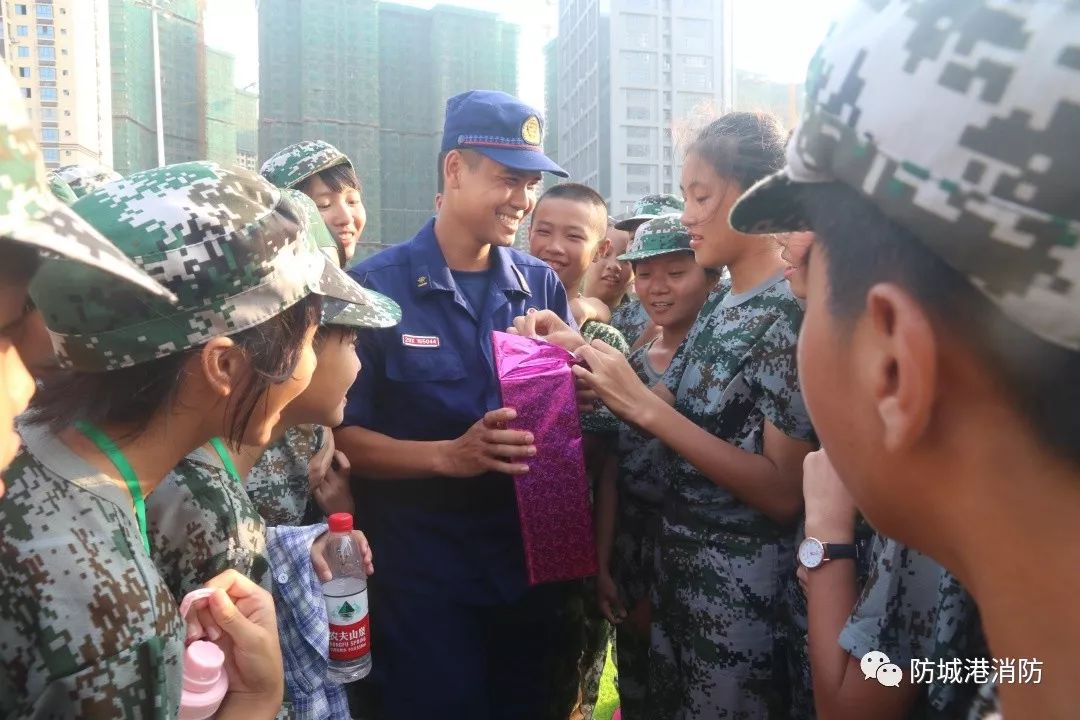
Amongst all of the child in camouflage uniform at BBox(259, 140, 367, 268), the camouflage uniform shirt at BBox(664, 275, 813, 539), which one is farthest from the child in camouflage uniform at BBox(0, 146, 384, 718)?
the child in camouflage uniform at BBox(259, 140, 367, 268)

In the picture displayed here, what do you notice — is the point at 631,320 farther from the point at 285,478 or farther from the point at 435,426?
the point at 285,478

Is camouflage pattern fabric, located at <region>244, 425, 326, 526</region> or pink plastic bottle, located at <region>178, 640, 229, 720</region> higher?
pink plastic bottle, located at <region>178, 640, 229, 720</region>

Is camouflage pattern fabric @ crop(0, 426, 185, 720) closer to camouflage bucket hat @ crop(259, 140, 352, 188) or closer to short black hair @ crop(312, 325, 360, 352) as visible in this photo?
short black hair @ crop(312, 325, 360, 352)

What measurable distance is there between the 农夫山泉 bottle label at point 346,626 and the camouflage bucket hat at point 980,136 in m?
1.64

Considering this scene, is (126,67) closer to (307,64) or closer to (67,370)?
(307,64)

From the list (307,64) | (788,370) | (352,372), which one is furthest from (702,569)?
(307,64)

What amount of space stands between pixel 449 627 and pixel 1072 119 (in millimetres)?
2360

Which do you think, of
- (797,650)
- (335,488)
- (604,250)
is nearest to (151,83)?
(604,250)

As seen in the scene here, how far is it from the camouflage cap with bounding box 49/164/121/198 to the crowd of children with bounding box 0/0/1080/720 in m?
0.02

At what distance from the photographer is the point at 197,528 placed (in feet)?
4.80

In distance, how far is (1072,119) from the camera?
0.61 m

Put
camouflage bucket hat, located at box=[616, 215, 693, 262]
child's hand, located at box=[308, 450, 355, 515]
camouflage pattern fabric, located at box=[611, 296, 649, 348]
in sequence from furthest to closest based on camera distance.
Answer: camouflage pattern fabric, located at box=[611, 296, 649, 348] → camouflage bucket hat, located at box=[616, 215, 693, 262] → child's hand, located at box=[308, 450, 355, 515]

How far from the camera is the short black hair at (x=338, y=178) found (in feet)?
12.7

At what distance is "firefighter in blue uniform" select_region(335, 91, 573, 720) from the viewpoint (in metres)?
2.48
